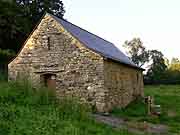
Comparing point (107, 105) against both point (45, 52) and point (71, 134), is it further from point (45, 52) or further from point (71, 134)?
point (71, 134)

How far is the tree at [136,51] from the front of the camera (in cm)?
7181

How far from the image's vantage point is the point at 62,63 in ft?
80.2

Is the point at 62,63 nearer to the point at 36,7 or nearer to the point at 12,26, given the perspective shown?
the point at 12,26

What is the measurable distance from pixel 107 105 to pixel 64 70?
3352 mm

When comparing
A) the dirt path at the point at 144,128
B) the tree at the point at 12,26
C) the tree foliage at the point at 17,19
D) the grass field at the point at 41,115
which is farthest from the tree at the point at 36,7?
the grass field at the point at 41,115

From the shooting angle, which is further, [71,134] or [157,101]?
[157,101]

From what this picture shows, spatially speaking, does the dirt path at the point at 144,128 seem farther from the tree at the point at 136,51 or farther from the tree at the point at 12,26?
the tree at the point at 136,51

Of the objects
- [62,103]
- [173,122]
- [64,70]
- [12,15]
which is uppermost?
[12,15]

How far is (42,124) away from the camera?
1284cm

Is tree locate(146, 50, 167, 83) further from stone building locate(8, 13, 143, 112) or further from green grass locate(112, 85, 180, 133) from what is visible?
stone building locate(8, 13, 143, 112)

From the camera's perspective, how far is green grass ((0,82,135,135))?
12.3 metres

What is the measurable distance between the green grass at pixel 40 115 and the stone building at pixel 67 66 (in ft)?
21.8

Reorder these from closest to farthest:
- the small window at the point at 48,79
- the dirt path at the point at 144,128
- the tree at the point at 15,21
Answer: the dirt path at the point at 144,128
the small window at the point at 48,79
the tree at the point at 15,21

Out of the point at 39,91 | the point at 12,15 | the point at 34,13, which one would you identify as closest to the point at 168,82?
the point at 34,13
